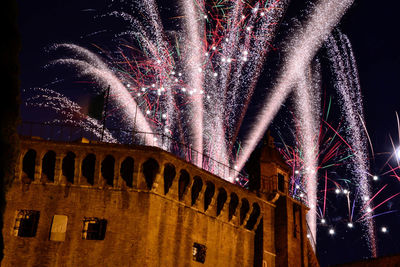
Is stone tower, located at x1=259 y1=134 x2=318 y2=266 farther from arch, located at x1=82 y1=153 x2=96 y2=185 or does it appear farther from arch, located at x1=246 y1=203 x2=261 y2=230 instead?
arch, located at x1=82 y1=153 x2=96 y2=185

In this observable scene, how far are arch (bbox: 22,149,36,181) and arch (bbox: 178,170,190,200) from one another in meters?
7.58

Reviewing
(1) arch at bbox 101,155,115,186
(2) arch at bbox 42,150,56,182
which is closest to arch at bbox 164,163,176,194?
(1) arch at bbox 101,155,115,186

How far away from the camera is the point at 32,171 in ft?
84.6

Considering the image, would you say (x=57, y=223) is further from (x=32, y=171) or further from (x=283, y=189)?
(x=283, y=189)

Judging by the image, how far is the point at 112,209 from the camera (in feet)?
84.0

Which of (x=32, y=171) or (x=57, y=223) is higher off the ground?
(x=32, y=171)

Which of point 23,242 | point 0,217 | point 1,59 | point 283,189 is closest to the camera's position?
point 1,59

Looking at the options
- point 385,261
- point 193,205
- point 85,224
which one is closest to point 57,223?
point 85,224

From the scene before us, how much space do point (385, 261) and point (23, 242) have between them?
61.3 ft

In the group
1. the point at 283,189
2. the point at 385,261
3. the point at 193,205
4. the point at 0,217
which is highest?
the point at 283,189

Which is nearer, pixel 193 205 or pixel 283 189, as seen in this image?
pixel 193 205

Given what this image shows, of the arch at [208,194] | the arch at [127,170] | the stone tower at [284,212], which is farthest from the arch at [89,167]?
the stone tower at [284,212]

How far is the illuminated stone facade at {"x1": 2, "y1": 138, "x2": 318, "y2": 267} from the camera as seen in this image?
24.5 meters

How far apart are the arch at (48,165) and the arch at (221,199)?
9.25 m
